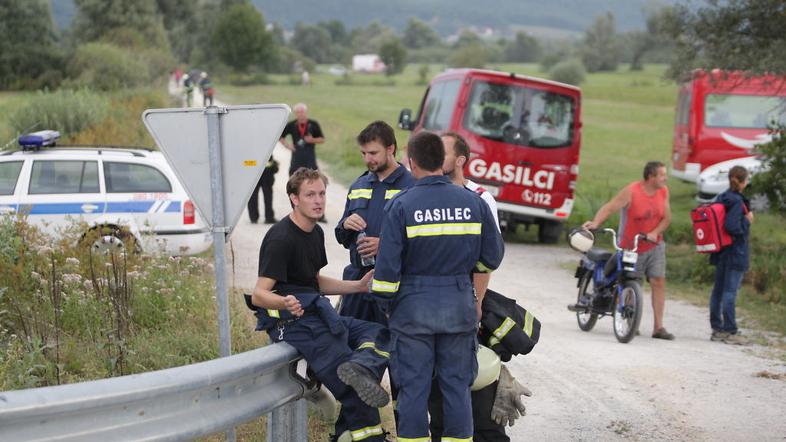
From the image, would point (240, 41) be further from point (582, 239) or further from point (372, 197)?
point (372, 197)

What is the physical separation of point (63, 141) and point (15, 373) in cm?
1547

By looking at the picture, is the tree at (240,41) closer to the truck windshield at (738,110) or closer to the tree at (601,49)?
the tree at (601,49)

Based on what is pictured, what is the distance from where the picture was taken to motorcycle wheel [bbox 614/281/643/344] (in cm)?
995

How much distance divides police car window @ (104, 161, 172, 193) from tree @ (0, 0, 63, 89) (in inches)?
2134

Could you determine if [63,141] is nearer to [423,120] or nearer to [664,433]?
[423,120]

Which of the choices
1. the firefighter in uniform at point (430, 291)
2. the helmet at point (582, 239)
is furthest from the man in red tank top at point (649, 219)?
the firefighter in uniform at point (430, 291)

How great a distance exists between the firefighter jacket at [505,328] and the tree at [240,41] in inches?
4657

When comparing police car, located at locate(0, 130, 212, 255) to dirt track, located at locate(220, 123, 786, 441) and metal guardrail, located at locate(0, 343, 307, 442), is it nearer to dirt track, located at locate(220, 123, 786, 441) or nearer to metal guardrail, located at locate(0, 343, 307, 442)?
dirt track, located at locate(220, 123, 786, 441)

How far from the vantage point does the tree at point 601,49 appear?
5846 inches

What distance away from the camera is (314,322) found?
203 inches

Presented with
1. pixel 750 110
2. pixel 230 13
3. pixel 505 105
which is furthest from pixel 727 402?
pixel 230 13

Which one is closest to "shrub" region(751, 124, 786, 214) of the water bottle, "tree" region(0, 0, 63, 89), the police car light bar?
the police car light bar

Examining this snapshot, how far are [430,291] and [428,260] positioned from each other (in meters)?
0.15

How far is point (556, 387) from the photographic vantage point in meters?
7.93
